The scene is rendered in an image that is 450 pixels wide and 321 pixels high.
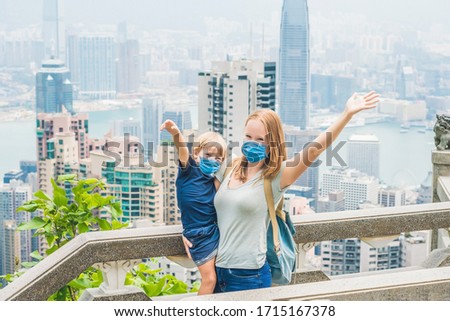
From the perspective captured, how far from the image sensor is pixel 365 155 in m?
43.7

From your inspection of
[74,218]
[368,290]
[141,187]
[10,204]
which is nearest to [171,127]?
[368,290]

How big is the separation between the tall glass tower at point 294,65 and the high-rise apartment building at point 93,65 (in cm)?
Result: 1255

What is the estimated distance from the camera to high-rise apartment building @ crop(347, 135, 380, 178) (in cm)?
4188

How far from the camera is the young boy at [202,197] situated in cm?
248

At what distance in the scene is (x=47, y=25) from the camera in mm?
Answer: 61656

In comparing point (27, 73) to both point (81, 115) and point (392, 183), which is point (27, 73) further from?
point (392, 183)

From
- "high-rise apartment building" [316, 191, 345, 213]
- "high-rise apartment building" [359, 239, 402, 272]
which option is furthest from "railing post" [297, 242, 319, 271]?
"high-rise apartment building" [316, 191, 345, 213]

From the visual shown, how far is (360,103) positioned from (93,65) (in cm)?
6032

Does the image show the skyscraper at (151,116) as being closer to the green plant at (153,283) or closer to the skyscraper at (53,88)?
the skyscraper at (53,88)

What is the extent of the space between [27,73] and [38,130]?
33.3 ft

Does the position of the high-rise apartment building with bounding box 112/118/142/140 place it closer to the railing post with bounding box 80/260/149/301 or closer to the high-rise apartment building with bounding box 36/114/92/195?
the high-rise apartment building with bounding box 36/114/92/195

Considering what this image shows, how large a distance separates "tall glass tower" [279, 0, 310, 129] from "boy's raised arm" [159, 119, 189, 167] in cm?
4744

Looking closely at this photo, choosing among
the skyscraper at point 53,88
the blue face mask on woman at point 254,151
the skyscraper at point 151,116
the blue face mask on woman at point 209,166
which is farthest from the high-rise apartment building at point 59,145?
the blue face mask on woman at point 254,151
